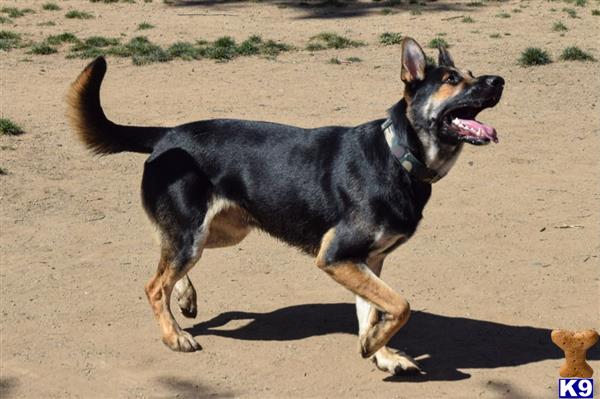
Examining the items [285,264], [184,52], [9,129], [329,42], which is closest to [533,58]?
[329,42]

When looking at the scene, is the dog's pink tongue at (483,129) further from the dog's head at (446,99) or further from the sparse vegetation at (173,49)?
the sparse vegetation at (173,49)

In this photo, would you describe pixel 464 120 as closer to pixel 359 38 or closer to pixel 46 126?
pixel 46 126

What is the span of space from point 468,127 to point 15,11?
13355 mm

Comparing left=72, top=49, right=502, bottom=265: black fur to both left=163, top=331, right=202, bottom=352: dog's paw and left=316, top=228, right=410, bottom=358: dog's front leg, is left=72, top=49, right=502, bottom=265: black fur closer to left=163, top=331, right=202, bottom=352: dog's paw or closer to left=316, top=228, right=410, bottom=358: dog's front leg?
left=316, top=228, right=410, bottom=358: dog's front leg

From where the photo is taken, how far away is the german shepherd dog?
600 centimetres

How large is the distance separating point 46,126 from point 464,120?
6.43 meters

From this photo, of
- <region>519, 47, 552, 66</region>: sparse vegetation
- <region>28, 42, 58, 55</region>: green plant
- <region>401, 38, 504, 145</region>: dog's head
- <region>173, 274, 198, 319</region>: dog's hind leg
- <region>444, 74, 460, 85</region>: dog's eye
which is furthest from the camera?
<region>28, 42, 58, 55</region>: green plant

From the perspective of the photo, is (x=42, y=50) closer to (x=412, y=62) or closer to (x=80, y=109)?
(x=80, y=109)

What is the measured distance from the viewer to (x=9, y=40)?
15.6 metres

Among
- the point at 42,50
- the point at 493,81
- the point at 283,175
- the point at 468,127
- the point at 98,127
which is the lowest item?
the point at 42,50

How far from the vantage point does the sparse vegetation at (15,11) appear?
17625mm

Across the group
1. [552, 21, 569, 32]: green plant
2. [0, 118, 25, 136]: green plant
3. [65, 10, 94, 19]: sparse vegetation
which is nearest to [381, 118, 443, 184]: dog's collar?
[0, 118, 25, 136]: green plant

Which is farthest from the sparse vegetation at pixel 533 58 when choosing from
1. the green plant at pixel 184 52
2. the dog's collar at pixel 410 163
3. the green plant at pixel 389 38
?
the dog's collar at pixel 410 163

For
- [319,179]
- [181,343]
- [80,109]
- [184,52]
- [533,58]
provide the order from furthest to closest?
[184,52] → [533,58] → [80,109] → [181,343] → [319,179]
